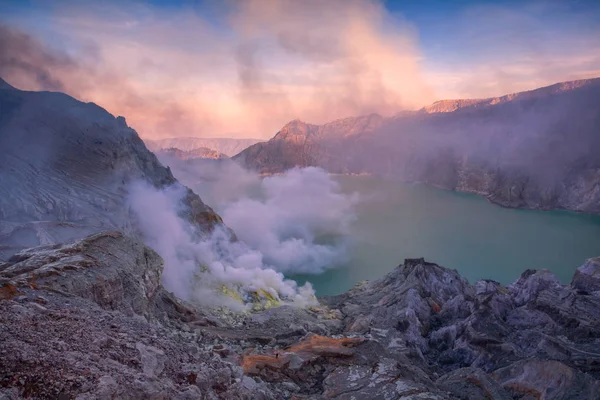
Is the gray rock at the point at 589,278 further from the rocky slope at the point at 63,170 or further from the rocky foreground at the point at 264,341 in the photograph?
the rocky slope at the point at 63,170

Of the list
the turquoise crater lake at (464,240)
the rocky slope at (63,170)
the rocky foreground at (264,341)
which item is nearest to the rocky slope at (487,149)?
the turquoise crater lake at (464,240)

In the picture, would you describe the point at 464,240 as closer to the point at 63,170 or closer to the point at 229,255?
the point at 229,255

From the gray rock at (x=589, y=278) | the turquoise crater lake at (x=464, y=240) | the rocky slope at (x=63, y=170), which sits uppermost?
the rocky slope at (x=63, y=170)

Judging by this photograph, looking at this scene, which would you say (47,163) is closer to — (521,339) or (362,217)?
(521,339)

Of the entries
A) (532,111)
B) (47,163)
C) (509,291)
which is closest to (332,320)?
(509,291)

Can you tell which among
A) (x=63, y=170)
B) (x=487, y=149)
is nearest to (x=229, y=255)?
(x=63, y=170)

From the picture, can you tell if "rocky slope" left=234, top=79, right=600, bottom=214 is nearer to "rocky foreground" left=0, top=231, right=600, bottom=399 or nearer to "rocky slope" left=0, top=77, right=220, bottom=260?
"rocky foreground" left=0, top=231, right=600, bottom=399
